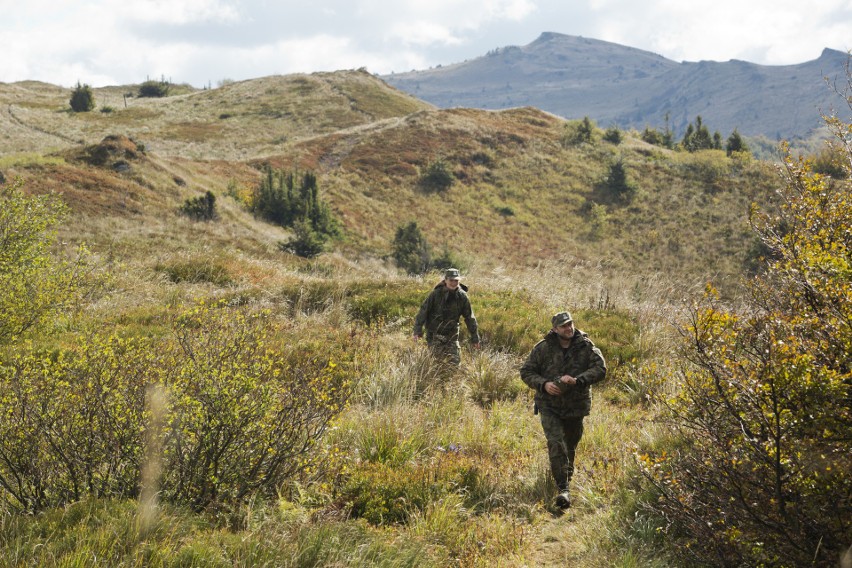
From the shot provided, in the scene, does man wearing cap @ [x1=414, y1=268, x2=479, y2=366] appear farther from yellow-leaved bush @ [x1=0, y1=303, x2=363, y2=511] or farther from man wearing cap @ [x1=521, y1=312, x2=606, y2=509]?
yellow-leaved bush @ [x1=0, y1=303, x2=363, y2=511]

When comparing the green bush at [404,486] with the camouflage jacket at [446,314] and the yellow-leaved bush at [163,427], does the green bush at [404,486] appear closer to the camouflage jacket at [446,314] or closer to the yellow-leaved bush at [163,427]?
the yellow-leaved bush at [163,427]

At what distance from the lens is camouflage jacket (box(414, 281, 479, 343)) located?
8297 millimetres

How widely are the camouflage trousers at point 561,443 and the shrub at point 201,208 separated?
2379 cm

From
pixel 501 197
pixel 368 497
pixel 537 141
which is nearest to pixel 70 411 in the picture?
pixel 368 497

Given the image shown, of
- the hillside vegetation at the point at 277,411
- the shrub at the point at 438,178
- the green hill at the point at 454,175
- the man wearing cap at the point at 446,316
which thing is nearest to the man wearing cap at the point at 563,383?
the hillside vegetation at the point at 277,411

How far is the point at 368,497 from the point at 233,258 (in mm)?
14820

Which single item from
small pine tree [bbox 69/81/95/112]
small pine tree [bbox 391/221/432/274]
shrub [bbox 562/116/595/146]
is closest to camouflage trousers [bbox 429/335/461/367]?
small pine tree [bbox 391/221/432/274]

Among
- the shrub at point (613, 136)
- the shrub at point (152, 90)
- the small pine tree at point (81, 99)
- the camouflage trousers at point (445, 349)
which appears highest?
the shrub at point (152, 90)

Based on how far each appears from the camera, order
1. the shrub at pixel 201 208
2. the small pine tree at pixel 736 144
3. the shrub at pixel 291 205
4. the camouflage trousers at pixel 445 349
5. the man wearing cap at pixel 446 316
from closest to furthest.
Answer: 1. the camouflage trousers at pixel 445 349
2. the man wearing cap at pixel 446 316
3. the shrub at pixel 201 208
4. the shrub at pixel 291 205
5. the small pine tree at pixel 736 144

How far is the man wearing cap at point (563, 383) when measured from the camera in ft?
16.8

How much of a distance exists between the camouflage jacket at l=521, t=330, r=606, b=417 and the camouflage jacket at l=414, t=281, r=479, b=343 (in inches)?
103

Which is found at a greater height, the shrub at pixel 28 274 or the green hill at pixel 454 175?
the green hill at pixel 454 175

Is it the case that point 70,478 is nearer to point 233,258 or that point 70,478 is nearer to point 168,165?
point 233,258

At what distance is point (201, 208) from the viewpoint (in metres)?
25.9
